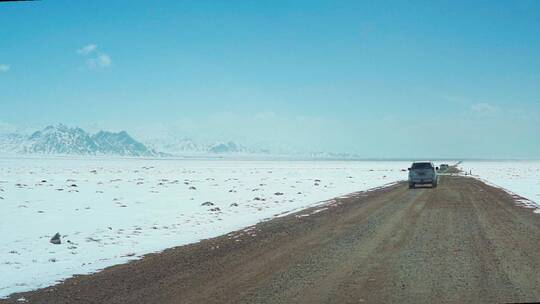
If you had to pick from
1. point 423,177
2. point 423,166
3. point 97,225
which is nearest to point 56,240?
point 97,225

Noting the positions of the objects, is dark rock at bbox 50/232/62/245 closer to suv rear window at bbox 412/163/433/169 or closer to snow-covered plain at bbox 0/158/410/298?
snow-covered plain at bbox 0/158/410/298

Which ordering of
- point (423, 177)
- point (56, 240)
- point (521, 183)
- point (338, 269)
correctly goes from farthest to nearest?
1. point (521, 183)
2. point (423, 177)
3. point (56, 240)
4. point (338, 269)

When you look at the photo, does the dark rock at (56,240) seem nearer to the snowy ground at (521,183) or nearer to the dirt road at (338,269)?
the dirt road at (338,269)

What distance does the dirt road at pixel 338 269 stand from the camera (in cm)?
777

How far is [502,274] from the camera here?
9.02 meters

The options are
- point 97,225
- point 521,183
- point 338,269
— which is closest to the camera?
point 338,269

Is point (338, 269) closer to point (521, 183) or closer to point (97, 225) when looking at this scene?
point (97, 225)

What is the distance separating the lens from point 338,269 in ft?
31.5

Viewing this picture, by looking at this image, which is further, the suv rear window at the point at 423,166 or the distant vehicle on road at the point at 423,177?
the suv rear window at the point at 423,166

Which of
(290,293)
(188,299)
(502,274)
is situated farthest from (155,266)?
(502,274)

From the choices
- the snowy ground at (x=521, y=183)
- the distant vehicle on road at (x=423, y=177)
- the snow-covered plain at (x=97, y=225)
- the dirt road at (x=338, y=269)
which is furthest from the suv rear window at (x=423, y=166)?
the dirt road at (x=338, y=269)

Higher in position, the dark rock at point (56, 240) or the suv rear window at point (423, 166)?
the suv rear window at point (423, 166)

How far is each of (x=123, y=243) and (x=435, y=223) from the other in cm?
954

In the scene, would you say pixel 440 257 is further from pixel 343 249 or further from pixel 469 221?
pixel 469 221
